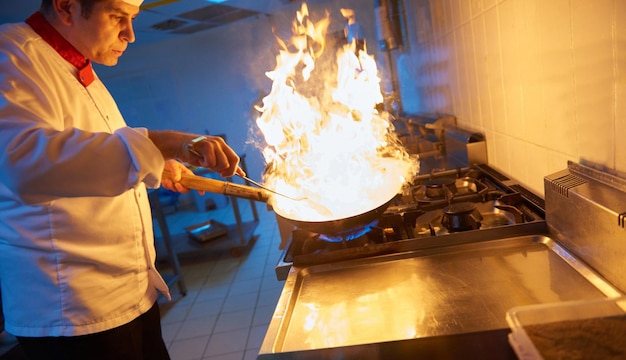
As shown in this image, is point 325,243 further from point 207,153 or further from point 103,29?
point 103,29

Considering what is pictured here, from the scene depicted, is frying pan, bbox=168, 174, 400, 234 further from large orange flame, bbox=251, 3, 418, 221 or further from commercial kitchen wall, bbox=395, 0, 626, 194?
commercial kitchen wall, bbox=395, 0, 626, 194

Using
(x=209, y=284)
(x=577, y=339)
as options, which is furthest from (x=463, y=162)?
(x=209, y=284)

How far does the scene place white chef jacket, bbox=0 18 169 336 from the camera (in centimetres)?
89

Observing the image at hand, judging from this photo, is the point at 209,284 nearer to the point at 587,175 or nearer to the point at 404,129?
the point at 404,129

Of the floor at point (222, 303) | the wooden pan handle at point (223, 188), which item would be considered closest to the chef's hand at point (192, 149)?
Result: the wooden pan handle at point (223, 188)

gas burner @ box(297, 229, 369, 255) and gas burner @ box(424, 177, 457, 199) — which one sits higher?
gas burner @ box(424, 177, 457, 199)

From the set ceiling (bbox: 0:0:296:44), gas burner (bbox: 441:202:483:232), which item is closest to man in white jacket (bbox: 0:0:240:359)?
gas burner (bbox: 441:202:483:232)

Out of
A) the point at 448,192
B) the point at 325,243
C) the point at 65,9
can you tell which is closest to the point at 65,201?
the point at 65,9

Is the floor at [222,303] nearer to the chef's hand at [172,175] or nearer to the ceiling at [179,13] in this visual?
the chef's hand at [172,175]

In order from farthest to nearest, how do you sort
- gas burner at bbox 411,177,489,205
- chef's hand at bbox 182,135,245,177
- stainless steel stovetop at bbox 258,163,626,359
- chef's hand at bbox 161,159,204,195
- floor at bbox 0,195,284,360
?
1. floor at bbox 0,195,284,360
2. gas burner at bbox 411,177,489,205
3. chef's hand at bbox 161,159,204,195
4. chef's hand at bbox 182,135,245,177
5. stainless steel stovetop at bbox 258,163,626,359

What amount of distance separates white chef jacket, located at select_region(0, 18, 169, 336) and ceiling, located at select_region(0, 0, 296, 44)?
3079 mm

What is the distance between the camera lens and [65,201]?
1.16 meters

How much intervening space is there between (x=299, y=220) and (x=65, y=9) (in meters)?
0.95

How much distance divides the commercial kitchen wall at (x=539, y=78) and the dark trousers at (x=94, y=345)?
4.92ft
